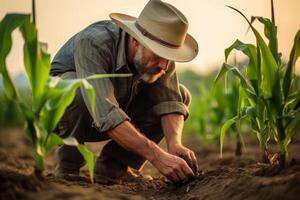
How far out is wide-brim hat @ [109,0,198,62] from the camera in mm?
2896

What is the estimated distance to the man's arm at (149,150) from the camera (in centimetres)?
273

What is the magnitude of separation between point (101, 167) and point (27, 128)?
1.43m

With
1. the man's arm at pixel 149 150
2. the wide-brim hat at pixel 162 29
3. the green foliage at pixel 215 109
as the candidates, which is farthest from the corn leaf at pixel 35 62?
the green foliage at pixel 215 109

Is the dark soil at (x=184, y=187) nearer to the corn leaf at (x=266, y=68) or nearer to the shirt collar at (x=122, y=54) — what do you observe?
the corn leaf at (x=266, y=68)

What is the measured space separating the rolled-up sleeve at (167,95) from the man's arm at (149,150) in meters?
0.60

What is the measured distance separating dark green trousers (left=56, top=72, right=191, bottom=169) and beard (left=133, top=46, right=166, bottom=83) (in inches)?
15.0

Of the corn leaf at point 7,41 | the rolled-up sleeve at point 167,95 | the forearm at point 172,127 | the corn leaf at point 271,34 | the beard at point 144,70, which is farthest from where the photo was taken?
the rolled-up sleeve at point 167,95

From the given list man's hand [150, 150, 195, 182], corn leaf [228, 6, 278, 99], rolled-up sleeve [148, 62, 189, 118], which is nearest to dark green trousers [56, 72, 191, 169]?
rolled-up sleeve [148, 62, 189, 118]

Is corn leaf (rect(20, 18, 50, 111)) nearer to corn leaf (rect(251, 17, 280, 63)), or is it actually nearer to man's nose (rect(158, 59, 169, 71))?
man's nose (rect(158, 59, 169, 71))

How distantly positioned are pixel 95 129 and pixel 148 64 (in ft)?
2.09

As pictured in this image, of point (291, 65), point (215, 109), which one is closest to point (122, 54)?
point (291, 65)

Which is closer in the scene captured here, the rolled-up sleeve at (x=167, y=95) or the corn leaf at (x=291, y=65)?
the corn leaf at (x=291, y=65)

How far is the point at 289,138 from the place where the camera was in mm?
2656

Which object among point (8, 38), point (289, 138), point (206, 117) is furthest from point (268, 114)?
point (206, 117)
